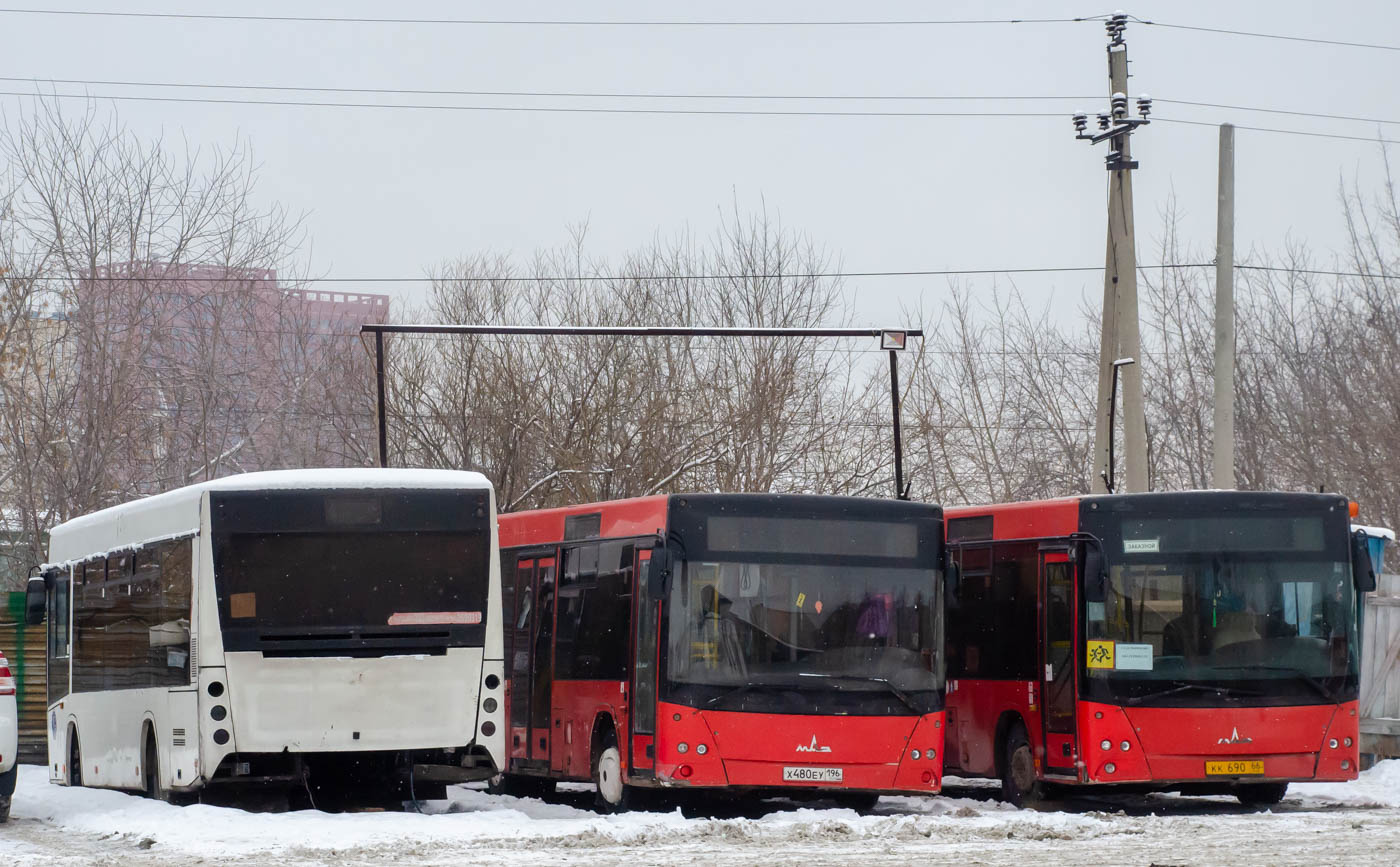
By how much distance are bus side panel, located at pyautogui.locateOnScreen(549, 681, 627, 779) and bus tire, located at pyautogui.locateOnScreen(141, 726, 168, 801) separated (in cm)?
365

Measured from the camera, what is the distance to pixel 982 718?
1827 cm

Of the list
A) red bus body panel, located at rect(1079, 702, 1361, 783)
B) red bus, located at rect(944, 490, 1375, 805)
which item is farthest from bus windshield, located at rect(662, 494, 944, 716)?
red bus body panel, located at rect(1079, 702, 1361, 783)

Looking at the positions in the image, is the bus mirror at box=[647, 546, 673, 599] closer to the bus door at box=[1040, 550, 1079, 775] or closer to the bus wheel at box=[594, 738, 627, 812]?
the bus wheel at box=[594, 738, 627, 812]

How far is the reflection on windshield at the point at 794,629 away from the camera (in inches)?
605

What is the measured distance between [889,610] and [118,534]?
23.7ft

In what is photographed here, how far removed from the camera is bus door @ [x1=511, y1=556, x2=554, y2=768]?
18.2m

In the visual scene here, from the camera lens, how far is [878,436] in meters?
36.8

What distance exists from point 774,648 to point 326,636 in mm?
3575

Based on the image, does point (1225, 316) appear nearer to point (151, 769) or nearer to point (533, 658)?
point (533, 658)

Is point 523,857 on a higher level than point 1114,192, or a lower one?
lower

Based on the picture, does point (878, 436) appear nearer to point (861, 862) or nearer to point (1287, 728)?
Result: point (1287, 728)

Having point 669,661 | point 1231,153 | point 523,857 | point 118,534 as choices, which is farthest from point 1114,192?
point 523,857

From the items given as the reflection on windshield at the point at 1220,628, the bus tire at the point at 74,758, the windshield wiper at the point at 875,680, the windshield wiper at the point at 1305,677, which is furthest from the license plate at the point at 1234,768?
the bus tire at the point at 74,758

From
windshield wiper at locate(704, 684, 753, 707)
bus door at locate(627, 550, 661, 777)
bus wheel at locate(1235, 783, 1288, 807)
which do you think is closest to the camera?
windshield wiper at locate(704, 684, 753, 707)
